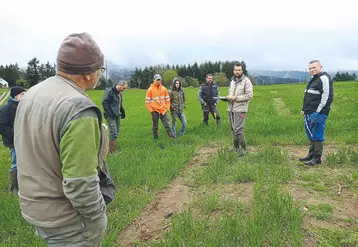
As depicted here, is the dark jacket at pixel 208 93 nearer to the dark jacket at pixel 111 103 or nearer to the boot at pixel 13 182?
the dark jacket at pixel 111 103

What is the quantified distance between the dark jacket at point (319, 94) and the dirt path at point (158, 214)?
2883 mm

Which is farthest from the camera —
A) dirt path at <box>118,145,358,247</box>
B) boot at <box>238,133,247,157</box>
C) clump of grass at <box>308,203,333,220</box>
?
boot at <box>238,133,247,157</box>

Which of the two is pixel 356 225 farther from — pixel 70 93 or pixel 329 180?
pixel 70 93

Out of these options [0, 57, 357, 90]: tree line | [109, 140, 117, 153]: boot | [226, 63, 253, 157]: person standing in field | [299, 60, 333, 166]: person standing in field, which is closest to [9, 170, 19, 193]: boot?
[109, 140, 117, 153]: boot

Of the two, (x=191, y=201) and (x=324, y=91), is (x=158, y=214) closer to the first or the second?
(x=191, y=201)

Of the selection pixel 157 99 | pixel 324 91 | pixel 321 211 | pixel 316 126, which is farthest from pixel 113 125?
pixel 321 211

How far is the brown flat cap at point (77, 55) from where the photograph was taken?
1.93 metres

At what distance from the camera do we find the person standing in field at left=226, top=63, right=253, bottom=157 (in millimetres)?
7023

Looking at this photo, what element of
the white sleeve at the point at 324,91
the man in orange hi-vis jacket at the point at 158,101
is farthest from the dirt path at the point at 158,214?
the man in orange hi-vis jacket at the point at 158,101

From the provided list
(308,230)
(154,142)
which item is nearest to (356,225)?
(308,230)

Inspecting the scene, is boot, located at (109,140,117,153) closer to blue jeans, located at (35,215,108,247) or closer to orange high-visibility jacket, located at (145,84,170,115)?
orange high-visibility jacket, located at (145,84,170,115)

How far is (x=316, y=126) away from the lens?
21.2ft

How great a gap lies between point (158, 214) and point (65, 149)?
10.0ft

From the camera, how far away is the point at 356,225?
4004mm
